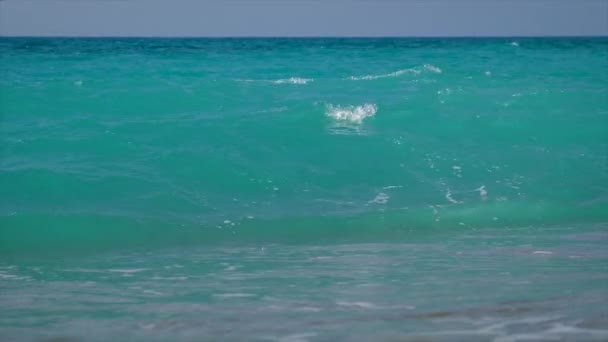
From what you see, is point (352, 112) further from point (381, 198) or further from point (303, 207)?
A: point (303, 207)

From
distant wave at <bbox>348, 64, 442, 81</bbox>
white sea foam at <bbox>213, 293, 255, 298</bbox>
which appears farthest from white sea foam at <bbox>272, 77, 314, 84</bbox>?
white sea foam at <bbox>213, 293, 255, 298</bbox>

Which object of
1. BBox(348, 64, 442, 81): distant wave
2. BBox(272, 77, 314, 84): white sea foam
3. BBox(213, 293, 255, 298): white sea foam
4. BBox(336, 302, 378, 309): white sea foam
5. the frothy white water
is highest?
BBox(348, 64, 442, 81): distant wave

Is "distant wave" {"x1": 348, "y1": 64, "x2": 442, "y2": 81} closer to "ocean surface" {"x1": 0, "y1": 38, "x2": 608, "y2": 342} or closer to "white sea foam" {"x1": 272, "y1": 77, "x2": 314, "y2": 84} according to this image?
"ocean surface" {"x1": 0, "y1": 38, "x2": 608, "y2": 342}

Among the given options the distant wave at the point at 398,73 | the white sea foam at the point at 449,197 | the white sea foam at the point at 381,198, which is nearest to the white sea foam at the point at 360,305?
the white sea foam at the point at 381,198

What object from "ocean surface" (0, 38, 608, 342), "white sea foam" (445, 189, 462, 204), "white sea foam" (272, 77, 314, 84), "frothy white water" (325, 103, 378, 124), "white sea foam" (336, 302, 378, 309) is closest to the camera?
"ocean surface" (0, 38, 608, 342)

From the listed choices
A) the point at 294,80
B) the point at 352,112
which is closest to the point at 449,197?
the point at 352,112

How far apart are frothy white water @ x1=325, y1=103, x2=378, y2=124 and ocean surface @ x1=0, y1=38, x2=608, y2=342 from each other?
0.16 feet

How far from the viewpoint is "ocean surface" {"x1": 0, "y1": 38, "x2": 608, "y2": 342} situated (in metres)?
4.54

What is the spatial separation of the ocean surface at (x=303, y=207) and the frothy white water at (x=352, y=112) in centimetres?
5

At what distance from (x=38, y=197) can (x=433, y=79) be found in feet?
34.8

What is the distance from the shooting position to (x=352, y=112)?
13.7 metres

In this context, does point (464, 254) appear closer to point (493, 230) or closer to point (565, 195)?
point (493, 230)

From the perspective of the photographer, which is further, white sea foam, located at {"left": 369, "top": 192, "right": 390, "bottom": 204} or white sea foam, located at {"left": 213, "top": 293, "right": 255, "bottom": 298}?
white sea foam, located at {"left": 369, "top": 192, "right": 390, "bottom": 204}

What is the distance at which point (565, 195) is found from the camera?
9188 millimetres
